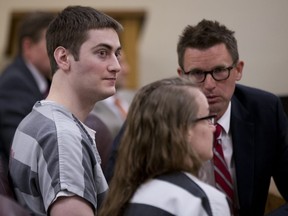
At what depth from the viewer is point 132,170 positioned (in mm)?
1401

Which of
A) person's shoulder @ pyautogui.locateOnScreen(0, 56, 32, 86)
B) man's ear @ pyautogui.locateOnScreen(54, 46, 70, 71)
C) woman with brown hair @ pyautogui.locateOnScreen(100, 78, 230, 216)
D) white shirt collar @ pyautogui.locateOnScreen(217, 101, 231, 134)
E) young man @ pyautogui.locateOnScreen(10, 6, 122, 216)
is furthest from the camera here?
person's shoulder @ pyautogui.locateOnScreen(0, 56, 32, 86)

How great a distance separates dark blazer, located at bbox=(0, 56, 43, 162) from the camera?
9.86 ft

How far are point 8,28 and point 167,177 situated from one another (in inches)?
160

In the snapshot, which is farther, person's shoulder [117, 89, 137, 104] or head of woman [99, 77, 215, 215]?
person's shoulder [117, 89, 137, 104]

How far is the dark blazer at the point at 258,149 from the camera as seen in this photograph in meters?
2.04

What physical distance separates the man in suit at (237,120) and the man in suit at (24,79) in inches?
40.0

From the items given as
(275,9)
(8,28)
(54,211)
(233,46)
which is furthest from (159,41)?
(54,211)

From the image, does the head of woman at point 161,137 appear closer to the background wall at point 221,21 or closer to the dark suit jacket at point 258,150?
the dark suit jacket at point 258,150

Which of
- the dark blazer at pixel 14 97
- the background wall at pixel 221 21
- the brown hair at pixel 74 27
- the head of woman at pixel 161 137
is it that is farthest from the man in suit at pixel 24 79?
the head of woman at pixel 161 137

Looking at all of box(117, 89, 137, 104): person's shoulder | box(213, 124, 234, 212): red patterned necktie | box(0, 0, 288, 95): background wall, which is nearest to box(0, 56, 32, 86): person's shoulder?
box(117, 89, 137, 104): person's shoulder

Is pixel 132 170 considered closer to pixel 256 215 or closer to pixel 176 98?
pixel 176 98

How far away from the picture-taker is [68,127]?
5.36 ft

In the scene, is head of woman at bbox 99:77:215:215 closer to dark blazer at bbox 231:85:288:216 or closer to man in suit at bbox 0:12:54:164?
dark blazer at bbox 231:85:288:216

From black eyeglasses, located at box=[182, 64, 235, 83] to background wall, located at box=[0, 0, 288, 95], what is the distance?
2.39 ft
